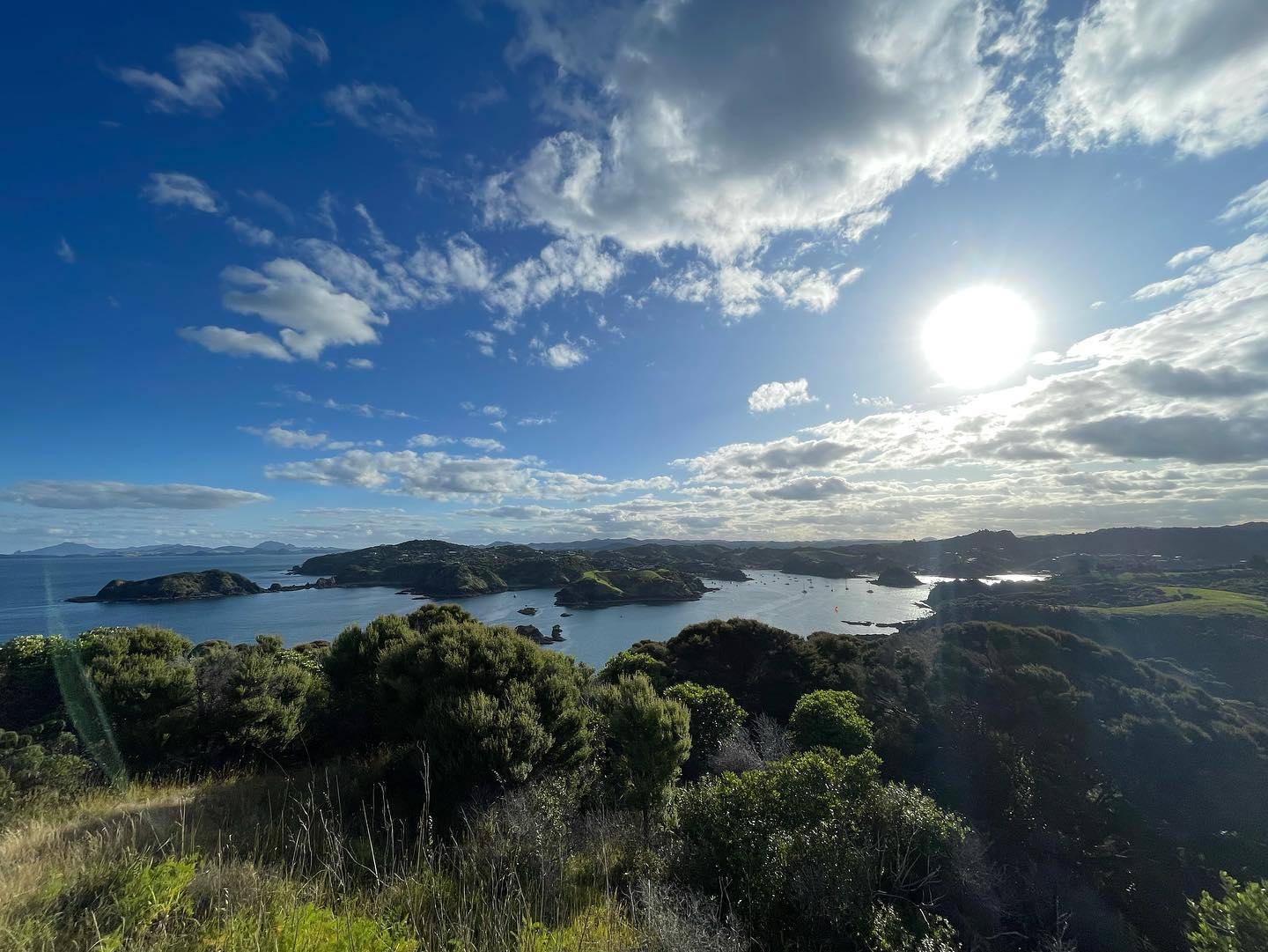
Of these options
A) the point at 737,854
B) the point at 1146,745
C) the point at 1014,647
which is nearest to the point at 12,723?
the point at 737,854

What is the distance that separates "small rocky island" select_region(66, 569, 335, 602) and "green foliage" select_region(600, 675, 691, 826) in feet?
316

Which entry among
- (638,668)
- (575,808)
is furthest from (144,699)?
(638,668)

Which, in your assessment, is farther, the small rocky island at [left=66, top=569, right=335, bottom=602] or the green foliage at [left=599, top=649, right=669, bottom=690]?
the small rocky island at [left=66, top=569, right=335, bottom=602]

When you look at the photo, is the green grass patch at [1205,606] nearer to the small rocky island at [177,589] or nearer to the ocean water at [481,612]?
the ocean water at [481,612]

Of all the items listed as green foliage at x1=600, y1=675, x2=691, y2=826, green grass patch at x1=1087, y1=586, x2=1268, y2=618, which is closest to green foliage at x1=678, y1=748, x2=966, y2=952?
green foliage at x1=600, y1=675, x2=691, y2=826

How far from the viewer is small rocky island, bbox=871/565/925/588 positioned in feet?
366

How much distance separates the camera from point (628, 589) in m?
83.1

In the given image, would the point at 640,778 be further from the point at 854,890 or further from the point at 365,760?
the point at 365,760

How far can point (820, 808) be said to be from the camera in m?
7.01

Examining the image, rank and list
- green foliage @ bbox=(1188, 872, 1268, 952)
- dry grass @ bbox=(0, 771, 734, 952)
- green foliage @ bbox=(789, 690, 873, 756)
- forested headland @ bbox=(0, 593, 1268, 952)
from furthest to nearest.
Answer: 1. green foliage @ bbox=(789, 690, 873, 756)
2. green foliage @ bbox=(1188, 872, 1268, 952)
3. forested headland @ bbox=(0, 593, 1268, 952)
4. dry grass @ bbox=(0, 771, 734, 952)

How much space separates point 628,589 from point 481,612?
26.3 metres

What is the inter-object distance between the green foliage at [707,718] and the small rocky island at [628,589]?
2463 inches

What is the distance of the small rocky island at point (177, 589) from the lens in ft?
246

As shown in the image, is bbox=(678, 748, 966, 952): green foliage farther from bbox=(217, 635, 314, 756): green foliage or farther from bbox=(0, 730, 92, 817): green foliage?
bbox=(0, 730, 92, 817): green foliage
